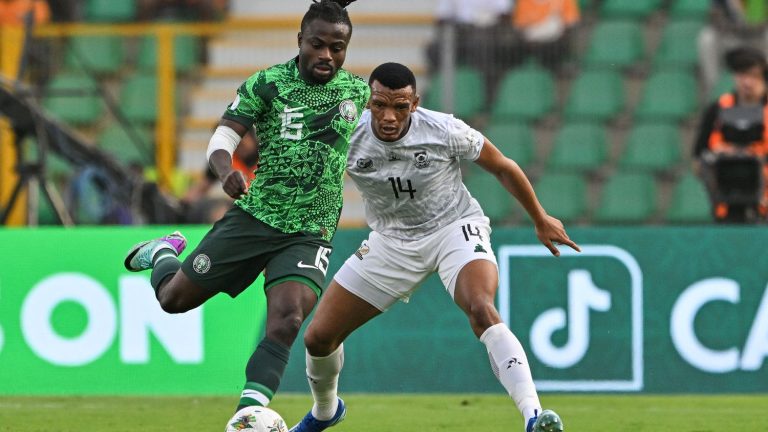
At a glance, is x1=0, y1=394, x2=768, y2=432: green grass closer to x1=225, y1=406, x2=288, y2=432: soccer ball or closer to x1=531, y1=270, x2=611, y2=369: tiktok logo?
x1=531, y1=270, x2=611, y2=369: tiktok logo

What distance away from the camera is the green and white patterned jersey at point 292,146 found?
747cm

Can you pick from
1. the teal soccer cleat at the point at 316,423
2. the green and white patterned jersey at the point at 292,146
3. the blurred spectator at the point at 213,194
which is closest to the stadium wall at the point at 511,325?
the blurred spectator at the point at 213,194

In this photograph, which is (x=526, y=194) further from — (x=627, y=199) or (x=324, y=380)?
(x=627, y=199)

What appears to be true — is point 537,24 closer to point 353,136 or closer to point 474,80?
point 474,80

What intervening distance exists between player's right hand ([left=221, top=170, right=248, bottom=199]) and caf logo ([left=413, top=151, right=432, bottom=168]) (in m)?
1.50

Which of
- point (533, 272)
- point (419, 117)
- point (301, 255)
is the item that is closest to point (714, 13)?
point (533, 272)

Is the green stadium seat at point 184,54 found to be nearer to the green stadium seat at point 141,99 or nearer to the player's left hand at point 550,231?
the green stadium seat at point 141,99

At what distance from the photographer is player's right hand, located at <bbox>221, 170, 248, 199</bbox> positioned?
6.85 m

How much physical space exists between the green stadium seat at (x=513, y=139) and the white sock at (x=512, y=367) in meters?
7.90

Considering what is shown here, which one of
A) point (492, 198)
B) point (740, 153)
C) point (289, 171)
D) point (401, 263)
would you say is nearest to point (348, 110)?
point (289, 171)

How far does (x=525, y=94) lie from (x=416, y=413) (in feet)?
20.8

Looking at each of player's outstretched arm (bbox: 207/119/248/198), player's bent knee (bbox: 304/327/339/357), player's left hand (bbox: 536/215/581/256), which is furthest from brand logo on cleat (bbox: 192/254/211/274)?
player's left hand (bbox: 536/215/581/256)

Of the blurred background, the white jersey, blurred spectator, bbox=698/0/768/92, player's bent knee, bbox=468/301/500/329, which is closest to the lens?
player's bent knee, bbox=468/301/500/329

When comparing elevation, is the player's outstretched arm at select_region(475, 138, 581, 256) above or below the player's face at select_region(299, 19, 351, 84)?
below
